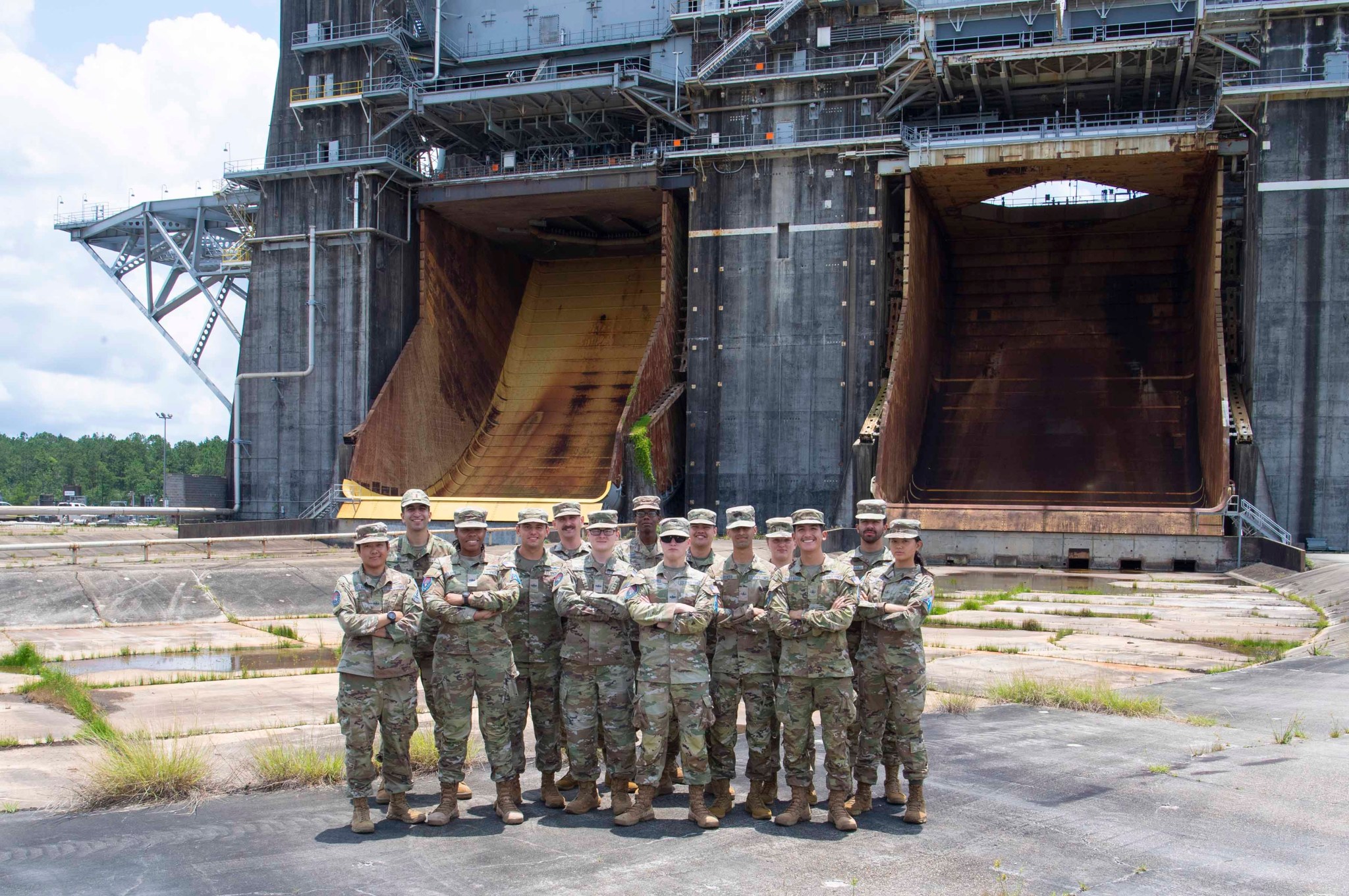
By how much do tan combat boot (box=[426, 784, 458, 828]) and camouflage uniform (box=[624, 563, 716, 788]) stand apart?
1.18 metres

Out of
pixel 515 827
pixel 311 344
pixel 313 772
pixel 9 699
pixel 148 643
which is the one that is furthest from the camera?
pixel 311 344

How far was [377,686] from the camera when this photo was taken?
718cm

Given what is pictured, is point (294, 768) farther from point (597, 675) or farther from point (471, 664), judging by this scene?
point (597, 675)

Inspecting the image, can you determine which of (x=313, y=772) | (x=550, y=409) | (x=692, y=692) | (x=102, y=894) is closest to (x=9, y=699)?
(x=313, y=772)

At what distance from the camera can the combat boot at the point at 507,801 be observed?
23.6 feet

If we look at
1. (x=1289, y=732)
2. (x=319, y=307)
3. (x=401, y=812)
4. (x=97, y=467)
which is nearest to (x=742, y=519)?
(x=401, y=812)

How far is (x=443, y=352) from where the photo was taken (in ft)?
117

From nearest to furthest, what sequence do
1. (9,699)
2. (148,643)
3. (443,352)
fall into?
(9,699) → (148,643) → (443,352)

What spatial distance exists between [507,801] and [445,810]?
393 mm

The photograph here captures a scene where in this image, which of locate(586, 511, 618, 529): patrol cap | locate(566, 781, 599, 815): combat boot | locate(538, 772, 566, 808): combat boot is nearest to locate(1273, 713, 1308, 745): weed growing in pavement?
locate(566, 781, 599, 815): combat boot

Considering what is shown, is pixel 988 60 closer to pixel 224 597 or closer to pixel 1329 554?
pixel 1329 554

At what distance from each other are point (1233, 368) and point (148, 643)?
26250 mm

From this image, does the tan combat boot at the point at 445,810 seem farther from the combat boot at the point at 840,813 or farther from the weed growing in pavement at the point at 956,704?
the weed growing in pavement at the point at 956,704

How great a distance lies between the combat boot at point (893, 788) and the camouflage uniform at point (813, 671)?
0.54 metres
